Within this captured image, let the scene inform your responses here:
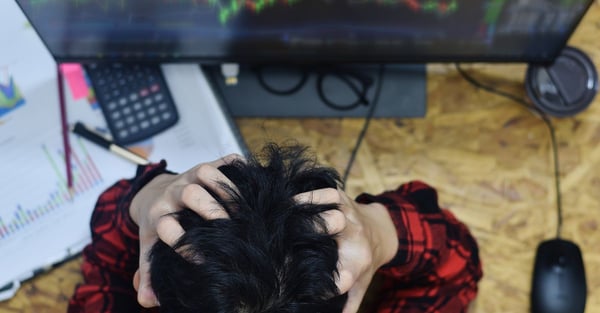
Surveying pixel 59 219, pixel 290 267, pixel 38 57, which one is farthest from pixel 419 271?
pixel 38 57

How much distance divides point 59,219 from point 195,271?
383 millimetres

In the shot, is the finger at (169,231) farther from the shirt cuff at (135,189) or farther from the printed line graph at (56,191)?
the printed line graph at (56,191)

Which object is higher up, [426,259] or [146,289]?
[146,289]

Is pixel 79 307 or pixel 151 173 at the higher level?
pixel 151 173

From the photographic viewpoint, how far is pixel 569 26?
0.63m

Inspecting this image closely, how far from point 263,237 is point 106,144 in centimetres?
40

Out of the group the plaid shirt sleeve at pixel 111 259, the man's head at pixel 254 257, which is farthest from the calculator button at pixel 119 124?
the man's head at pixel 254 257

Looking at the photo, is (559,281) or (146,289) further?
(559,281)

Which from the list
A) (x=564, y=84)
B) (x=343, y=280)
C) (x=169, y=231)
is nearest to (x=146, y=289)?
(x=169, y=231)

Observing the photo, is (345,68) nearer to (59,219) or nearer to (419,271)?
(419,271)

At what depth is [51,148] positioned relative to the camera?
74 centimetres

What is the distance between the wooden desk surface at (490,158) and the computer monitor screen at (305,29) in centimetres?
10

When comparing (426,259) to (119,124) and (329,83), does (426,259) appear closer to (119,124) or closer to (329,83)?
(329,83)

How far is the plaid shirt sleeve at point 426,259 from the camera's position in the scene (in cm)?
62
